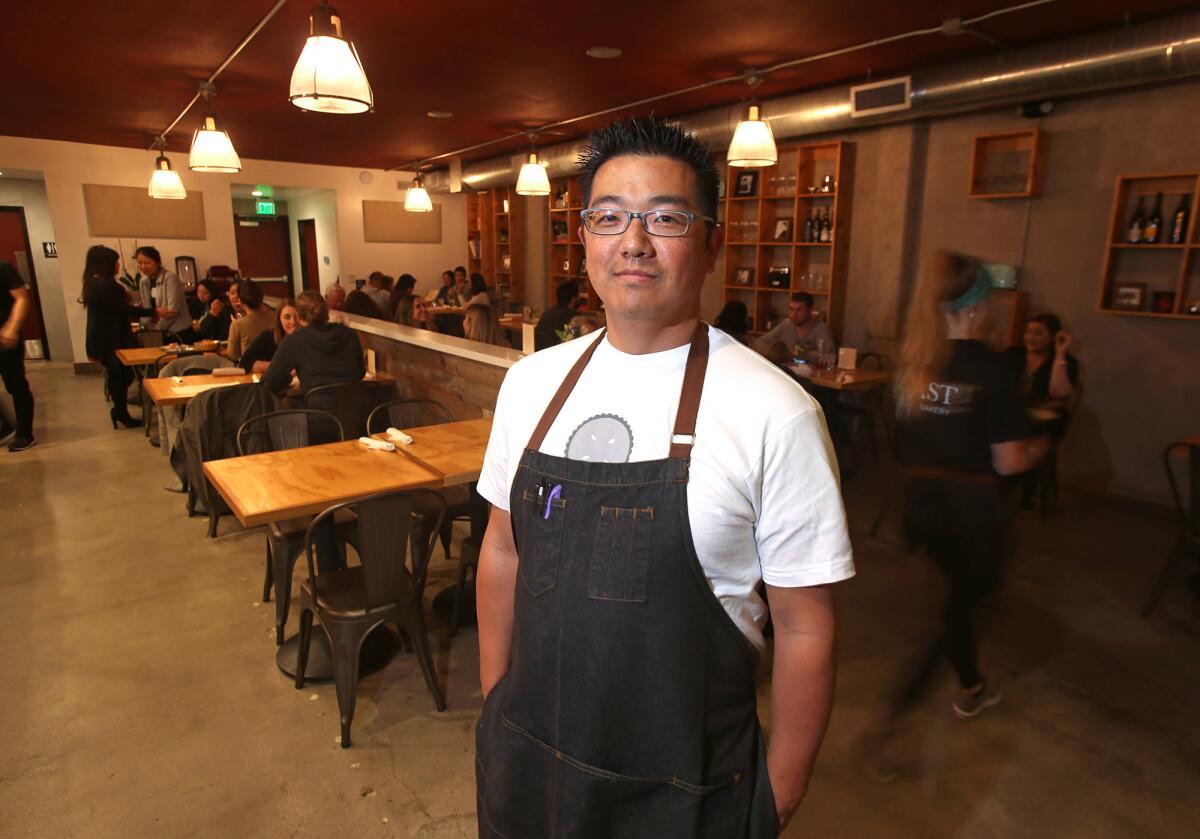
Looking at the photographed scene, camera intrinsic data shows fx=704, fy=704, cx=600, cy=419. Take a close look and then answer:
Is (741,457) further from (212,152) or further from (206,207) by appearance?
(206,207)

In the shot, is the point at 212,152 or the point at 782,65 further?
the point at 782,65

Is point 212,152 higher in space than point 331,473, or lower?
higher

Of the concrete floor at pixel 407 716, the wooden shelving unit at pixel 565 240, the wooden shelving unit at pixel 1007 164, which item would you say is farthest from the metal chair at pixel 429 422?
the wooden shelving unit at pixel 565 240

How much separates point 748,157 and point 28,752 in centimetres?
419

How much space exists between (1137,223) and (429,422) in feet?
15.9

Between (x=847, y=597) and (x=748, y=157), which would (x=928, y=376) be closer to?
(x=847, y=597)

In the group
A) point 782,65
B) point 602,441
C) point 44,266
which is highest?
point 782,65

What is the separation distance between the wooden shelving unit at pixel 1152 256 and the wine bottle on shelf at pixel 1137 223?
19 millimetres

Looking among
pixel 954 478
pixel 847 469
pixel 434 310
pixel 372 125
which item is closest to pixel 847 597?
pixel 954 478

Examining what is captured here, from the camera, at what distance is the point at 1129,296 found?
4.52m

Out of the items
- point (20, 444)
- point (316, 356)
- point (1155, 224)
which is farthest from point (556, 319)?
point (20, 444)

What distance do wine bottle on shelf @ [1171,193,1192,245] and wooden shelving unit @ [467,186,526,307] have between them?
8068 mm

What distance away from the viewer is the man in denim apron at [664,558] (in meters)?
0.98

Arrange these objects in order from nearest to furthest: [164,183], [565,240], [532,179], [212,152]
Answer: [212,152], [532,179], [164,183], [565,240]
